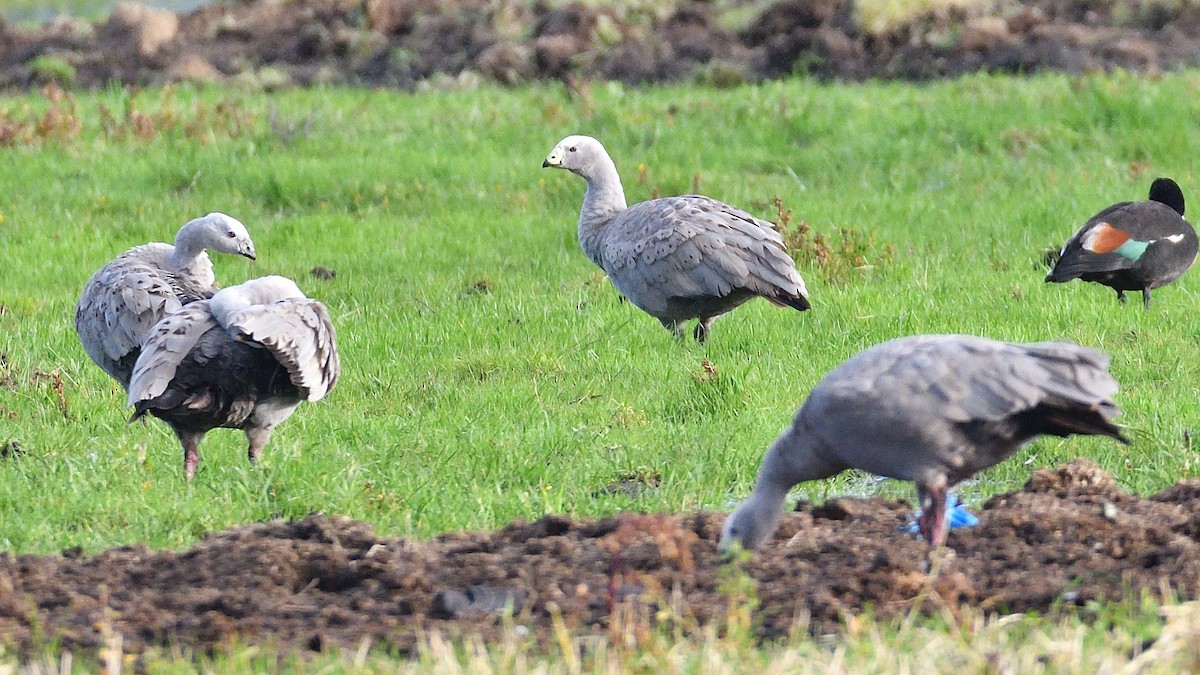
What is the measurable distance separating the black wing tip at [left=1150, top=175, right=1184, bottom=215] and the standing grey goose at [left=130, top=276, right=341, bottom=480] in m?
6.19

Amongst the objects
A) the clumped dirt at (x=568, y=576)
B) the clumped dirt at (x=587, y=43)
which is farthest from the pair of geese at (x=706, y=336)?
the clumped dirt at (x=587, y=43)

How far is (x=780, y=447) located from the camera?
17.3ft

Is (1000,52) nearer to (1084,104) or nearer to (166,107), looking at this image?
(1084,104)

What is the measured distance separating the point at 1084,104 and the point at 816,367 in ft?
23.3

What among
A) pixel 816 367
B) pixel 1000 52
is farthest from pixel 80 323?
pixel 1000 52

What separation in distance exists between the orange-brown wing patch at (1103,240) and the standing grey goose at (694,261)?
183 cm

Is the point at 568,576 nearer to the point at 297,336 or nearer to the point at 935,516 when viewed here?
the point at 935,516

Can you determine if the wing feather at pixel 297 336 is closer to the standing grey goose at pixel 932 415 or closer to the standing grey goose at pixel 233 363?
the standing grey goose at pixel 233 363

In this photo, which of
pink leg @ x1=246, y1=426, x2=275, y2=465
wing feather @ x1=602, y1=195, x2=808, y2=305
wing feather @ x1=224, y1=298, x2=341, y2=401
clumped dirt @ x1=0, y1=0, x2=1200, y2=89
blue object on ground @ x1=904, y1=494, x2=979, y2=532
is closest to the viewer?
blue object on ground @ x1=904, y1=494, x2=979, y2=532

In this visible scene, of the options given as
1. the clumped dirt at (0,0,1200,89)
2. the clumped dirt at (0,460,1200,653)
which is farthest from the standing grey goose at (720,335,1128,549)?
the clumped dirt at (0,0,1200,89)

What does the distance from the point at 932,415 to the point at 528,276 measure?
21.2ft

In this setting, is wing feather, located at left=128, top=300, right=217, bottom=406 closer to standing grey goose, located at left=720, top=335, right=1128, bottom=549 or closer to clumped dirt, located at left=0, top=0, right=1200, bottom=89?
standing grey goose, located at left=720, top=335, right=1128, bottom=549

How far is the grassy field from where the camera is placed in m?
6.87

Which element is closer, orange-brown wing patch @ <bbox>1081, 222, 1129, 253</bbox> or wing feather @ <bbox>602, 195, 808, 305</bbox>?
wing feather @ <bbox>602, 195, 808, 305</bbox>
